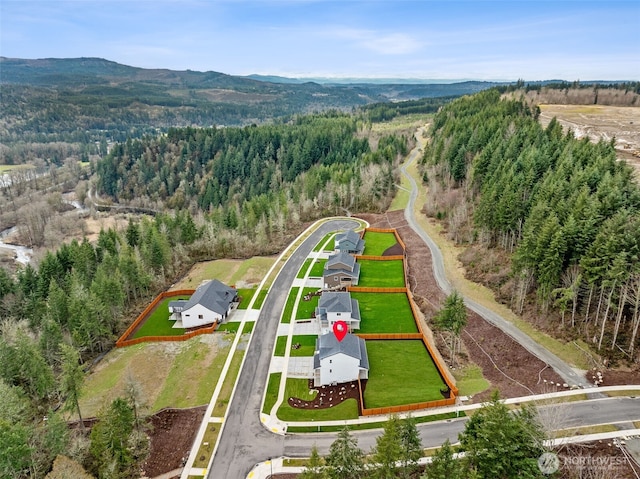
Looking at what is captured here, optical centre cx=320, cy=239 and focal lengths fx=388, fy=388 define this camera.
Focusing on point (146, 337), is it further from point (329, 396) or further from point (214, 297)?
point (329, 396)

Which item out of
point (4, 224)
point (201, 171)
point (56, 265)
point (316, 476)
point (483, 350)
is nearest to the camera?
point (316, 476)

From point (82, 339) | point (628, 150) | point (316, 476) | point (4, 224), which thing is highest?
point (628, 150)

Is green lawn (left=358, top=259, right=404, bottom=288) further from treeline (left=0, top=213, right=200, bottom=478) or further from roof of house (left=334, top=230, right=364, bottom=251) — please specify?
treeline (left=0, top=213, right=200, bottom=478)

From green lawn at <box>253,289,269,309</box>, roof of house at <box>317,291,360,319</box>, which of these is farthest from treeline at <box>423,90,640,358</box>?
green lawn at <box>253,289,269,309</box>

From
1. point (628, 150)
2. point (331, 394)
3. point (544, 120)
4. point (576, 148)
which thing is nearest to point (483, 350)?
point (331, 394)

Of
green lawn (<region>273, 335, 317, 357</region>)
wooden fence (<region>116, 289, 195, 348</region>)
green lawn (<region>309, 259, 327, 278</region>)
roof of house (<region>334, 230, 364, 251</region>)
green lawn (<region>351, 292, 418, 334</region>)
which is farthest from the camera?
roof of house (<region>334, 230, 364, 251</region>)

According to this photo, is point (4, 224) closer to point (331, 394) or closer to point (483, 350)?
point (331, 394)

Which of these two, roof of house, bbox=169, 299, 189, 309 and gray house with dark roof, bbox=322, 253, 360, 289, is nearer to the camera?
roof of house, bbox=169, 299, 189, 309
